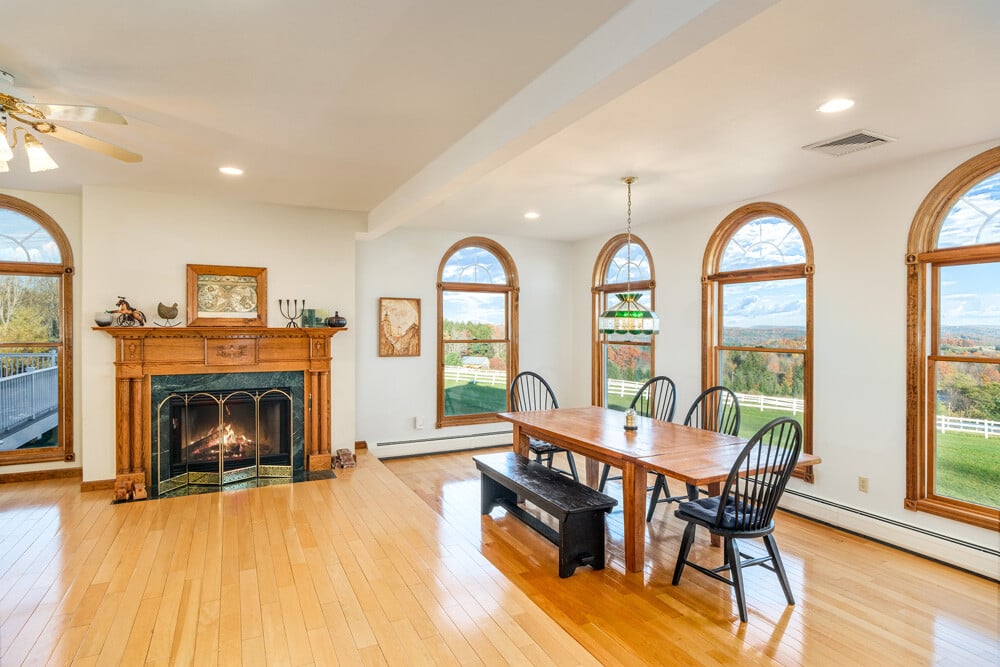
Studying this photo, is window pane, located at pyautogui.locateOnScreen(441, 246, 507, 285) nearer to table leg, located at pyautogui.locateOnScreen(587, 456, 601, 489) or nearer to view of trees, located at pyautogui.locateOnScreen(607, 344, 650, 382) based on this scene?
view of trees, located at pyautogui.locateOnScreen(607, 344, 650, 382)

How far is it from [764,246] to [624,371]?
7.65ft

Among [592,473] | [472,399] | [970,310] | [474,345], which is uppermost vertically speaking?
[970,310]

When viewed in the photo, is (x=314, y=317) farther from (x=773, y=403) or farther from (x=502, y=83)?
(x=773, y=403)

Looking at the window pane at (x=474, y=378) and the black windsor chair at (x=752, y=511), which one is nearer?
the black windsor chair at (x=752, y=511)

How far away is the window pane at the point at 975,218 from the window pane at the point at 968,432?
829 mm

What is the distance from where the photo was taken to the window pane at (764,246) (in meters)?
4.65

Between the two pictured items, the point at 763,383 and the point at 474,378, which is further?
the point at 474,378

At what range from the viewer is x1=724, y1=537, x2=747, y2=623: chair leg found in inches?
113

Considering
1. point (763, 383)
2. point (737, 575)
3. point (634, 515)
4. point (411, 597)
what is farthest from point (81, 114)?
point (763, 383)

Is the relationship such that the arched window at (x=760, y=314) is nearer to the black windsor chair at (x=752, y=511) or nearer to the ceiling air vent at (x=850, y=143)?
the ceiling air vent at (x=850, y=143)

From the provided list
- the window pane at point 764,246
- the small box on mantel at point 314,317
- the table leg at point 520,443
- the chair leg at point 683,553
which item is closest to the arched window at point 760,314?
the window pane at point 764,246

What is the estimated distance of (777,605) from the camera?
9.95ft

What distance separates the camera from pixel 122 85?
8.47ft

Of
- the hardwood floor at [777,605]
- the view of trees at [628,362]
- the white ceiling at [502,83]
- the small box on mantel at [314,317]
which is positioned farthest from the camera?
the view of trees at [628,362]
